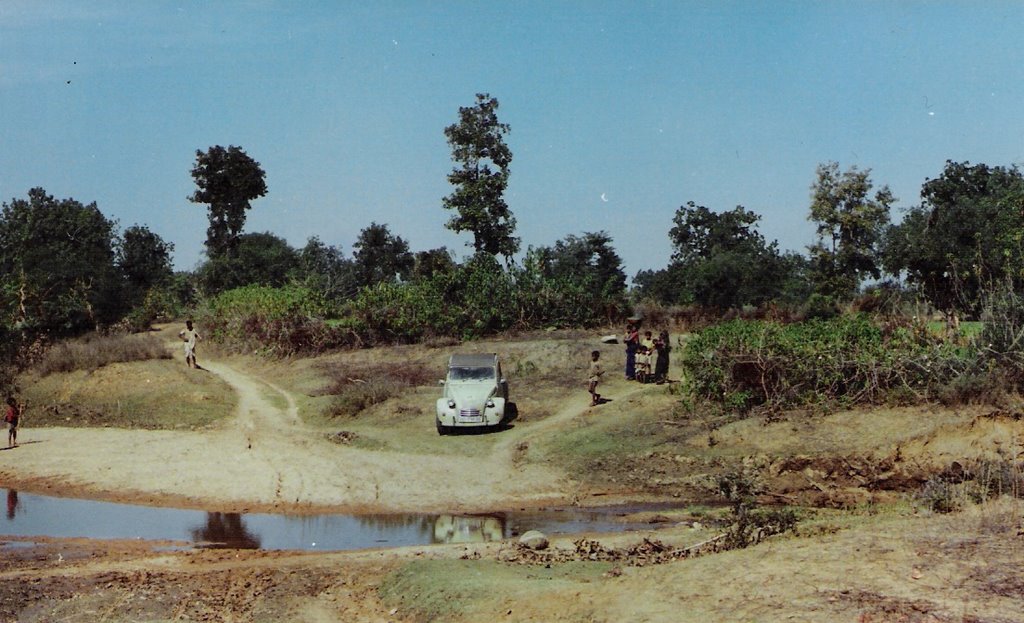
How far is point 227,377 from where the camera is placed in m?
36.7

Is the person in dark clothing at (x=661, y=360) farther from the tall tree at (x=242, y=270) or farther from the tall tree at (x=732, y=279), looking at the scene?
the tall tree at (x=242, y=270)

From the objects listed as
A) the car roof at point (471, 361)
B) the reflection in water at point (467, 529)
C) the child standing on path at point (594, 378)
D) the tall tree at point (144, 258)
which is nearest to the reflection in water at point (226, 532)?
the reflection in water at point (467, 529)

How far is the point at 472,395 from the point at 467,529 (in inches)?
318

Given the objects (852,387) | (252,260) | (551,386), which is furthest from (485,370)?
(252,260)

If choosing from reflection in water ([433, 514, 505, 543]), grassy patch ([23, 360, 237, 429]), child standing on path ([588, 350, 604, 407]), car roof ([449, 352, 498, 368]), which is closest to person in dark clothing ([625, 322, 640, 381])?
child standing on path ([588, 350, 604, 407])

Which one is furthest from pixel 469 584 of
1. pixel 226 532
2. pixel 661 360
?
pixel 661 360

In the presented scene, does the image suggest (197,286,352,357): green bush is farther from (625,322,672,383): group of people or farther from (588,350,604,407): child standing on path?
(588,350,604,407): child standing on path

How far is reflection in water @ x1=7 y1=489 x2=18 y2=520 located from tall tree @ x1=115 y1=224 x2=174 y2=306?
55187mm

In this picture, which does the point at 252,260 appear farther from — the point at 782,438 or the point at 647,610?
the point at 647,610

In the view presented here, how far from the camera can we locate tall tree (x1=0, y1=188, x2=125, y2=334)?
43312mm

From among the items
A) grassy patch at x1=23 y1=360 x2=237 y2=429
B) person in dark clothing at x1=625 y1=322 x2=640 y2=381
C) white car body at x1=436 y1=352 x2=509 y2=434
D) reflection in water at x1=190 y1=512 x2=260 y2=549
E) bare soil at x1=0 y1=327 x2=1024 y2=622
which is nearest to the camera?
bare soil at x1=0 y1=327 x2=1024 y2=622

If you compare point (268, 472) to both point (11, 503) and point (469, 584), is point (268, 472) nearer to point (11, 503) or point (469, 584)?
point (11, 503)

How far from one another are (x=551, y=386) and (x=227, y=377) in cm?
1350

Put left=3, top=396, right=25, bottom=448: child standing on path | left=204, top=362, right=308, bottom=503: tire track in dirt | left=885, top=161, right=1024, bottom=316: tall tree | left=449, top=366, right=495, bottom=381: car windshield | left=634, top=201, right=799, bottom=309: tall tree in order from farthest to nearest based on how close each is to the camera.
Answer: left=634, top=201, right=799, bottom=309: tall tree
left=885, top=161, right=1024, bottom=316: tall tree
left=449, top=366, right=495, bottom=381: car windshield
left=3, top=396, right=25, bottom=448: child standing on path
left=204, top=362, right=308, bottom=503: tire track in dirt
